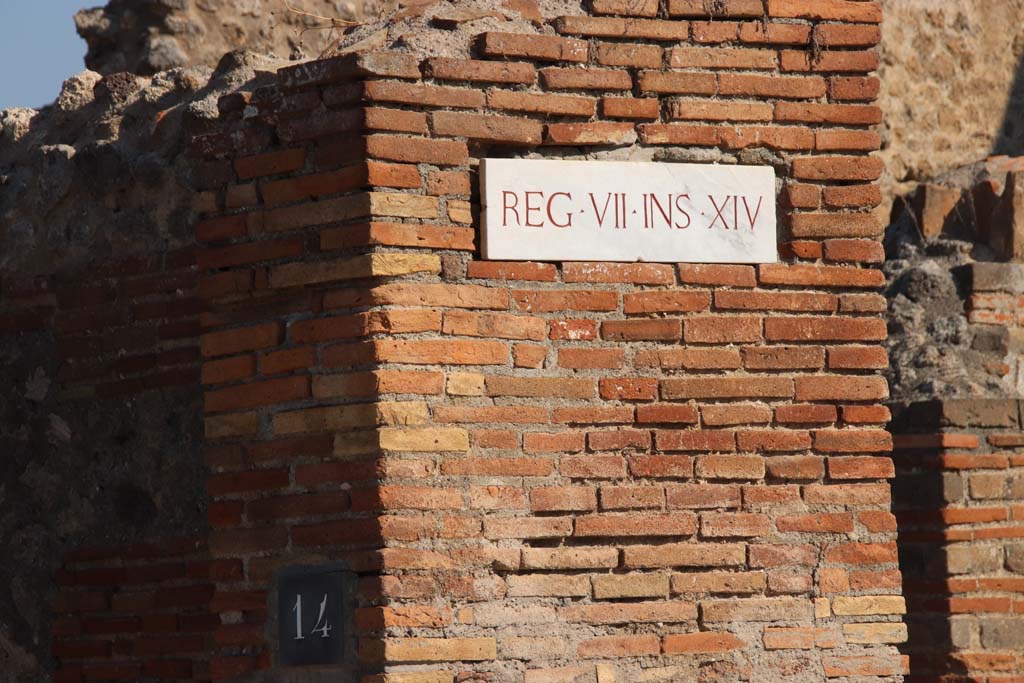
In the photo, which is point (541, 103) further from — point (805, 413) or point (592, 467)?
point (805, 413)

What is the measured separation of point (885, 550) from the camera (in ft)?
16.0

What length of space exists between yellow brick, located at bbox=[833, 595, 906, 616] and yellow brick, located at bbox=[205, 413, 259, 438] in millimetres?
1787

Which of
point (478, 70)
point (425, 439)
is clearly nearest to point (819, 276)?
point (478, 70)

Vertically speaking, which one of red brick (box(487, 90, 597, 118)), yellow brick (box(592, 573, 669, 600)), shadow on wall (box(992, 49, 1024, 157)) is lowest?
yellow brick (box(592, 573, 669, 600))

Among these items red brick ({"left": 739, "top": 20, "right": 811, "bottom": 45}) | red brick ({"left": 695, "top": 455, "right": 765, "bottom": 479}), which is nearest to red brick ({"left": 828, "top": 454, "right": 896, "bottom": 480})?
red brick ({"left": 695, "top": 455, "right": 765, "bottom": 479})

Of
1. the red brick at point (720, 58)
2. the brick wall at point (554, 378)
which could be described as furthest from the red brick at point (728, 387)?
the red brick at point (720, 58)

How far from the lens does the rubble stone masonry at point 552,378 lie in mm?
4512

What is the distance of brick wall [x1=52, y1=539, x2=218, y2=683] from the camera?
5.07 m

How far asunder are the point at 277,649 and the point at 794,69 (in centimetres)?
233

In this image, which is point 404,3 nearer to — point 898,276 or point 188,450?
point 188,450

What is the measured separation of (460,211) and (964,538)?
102 inches

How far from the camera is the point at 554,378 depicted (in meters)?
4.65

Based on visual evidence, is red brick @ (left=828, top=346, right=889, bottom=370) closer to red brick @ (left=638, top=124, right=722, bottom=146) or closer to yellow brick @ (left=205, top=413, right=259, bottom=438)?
red brick @ (left=638, top=124, right=722, bottom=146)

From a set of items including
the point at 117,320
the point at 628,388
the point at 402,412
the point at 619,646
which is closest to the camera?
the point at 402,412
